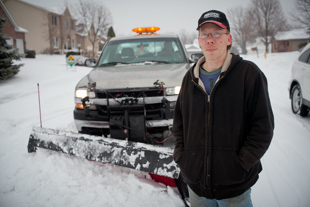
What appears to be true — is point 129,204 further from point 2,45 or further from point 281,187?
point 2,45

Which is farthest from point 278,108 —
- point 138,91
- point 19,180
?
point 19,180

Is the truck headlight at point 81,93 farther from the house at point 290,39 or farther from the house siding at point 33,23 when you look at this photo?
the house at point 290,39

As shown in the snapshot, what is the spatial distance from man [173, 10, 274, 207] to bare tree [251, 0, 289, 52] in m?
49.9

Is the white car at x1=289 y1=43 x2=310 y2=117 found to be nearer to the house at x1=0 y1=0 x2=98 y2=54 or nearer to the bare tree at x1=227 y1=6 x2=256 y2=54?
the house at x1=0 y1=0 x2=98 y2=54

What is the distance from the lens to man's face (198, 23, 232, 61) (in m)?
1.50

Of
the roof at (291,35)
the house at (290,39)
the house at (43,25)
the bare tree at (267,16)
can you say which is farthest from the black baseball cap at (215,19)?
the roof at (291,35)

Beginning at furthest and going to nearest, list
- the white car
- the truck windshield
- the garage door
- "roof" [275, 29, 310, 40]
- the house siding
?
"roof" [275, 29, 310, 40], the house siding, the garage door, the white car, the truck windshield

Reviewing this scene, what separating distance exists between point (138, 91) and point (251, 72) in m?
1.86

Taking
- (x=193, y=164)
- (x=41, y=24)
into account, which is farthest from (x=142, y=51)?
(x=41, y=24)

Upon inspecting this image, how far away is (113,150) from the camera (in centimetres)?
266

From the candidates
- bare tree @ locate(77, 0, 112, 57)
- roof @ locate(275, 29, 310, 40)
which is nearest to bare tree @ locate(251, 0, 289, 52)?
roof @ locate(275, 29, 310, 40)

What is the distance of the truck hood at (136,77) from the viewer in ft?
10.4

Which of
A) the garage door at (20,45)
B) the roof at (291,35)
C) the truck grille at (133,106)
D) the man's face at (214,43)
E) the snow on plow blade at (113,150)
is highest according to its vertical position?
the roof at (291,35)

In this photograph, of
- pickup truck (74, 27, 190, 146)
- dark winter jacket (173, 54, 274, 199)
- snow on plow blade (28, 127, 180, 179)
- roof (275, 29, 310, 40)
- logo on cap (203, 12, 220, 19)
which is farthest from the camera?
roof (275, 29, 310, 40)
